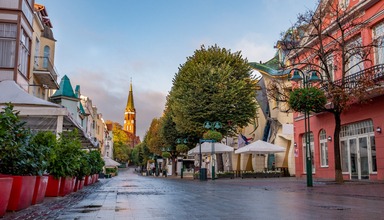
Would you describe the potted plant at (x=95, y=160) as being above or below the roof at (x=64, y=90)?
below

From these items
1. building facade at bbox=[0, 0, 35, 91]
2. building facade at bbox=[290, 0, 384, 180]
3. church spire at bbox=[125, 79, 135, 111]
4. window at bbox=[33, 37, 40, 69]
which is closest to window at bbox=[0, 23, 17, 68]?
building facade at bbox=[0, 0, 35, 91]

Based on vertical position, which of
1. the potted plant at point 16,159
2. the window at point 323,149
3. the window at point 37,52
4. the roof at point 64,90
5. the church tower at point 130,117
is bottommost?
the potted plant at point 16,159

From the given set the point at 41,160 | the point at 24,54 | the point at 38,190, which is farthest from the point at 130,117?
the point at 41,160

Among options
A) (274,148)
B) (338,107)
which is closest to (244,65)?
(274,148)

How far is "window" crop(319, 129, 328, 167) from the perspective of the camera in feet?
87.5

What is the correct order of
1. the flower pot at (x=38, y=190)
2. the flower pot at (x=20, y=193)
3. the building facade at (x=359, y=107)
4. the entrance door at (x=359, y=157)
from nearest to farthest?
the flower pot at (x=20, y=193), the flower pot at (x=38, y=190), the building facade at (x=359, y=107), the entrance door at (x=359, y=157)

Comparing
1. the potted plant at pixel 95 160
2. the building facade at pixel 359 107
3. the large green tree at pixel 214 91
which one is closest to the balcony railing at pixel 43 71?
the potted plant at pixel 95 160

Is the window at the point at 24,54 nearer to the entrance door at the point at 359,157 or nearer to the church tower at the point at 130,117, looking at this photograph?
the entrance door at the point at 359,157

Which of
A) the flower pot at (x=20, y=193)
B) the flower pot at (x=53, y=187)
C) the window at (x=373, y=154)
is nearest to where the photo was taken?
the flower pot at (x=20, y=193)

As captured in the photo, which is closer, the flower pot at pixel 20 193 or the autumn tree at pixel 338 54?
the flower pot at pixel 20 193

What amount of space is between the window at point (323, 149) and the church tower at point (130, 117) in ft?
521

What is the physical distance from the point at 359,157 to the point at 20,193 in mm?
19554

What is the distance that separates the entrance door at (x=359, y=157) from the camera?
2223 cm

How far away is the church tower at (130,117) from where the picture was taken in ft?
608
